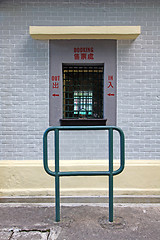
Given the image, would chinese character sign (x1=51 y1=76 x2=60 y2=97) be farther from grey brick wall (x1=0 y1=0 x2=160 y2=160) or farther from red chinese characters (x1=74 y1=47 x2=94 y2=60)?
red chinese characters (x1=74 y1=47 x2=94 y2=60)

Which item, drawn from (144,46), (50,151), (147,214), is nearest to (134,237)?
(147,214)

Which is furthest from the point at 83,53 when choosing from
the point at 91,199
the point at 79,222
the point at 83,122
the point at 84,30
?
the point at 79,222

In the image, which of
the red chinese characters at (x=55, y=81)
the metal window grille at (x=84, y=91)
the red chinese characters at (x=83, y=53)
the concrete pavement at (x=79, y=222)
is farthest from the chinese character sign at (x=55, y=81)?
the concrete pavement at (x=79, y=222)

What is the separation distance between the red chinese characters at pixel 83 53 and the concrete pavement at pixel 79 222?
2.68 metres

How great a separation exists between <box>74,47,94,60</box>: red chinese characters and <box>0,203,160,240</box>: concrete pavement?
2.68 m

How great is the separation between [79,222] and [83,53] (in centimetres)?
285

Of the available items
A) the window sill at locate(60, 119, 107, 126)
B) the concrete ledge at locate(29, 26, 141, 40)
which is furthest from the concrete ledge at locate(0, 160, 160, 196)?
the concrete ledge at locate(29, 26, 141, 40)

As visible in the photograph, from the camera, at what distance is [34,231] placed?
8.28 feet

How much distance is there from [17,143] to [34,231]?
1.59 m

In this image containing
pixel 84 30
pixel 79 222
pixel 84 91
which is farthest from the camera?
pixel 84 91

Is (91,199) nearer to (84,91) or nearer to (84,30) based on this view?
(84,91)

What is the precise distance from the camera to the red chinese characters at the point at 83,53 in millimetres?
3531

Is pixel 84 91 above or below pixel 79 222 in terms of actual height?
above

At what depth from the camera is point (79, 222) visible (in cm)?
272
